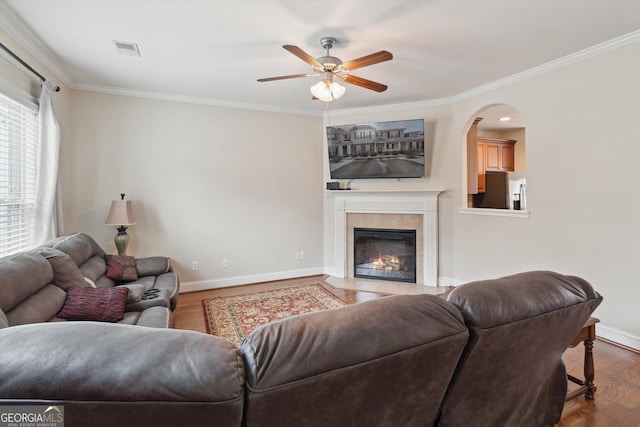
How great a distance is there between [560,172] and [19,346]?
401cm

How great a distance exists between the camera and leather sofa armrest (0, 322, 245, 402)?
2.06ft

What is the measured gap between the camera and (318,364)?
76cm

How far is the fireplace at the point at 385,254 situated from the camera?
15.1 feet

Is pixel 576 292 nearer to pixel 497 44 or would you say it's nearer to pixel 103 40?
pixel 497 44

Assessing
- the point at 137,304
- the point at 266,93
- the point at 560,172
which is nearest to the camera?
the point at 137,304

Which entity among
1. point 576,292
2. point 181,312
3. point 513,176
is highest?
point 513,176

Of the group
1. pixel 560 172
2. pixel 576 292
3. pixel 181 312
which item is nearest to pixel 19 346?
pixel 576 292

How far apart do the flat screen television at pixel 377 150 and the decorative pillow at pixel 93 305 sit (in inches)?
133

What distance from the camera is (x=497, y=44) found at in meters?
2.74

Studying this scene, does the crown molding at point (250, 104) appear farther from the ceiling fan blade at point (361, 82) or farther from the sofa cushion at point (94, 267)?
the sofa cushion at point (94, 267)

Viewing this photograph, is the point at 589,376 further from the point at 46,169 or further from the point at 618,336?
the point at 46,169

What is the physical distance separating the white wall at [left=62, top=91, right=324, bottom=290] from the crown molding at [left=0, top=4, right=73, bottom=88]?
614 mm

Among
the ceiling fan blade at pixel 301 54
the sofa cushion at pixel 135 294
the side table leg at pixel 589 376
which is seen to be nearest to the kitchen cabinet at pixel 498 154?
the side table leg at pixel 589 376

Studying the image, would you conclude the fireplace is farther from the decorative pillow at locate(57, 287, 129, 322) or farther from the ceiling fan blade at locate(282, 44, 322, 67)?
the decorative pillow at locate(57, 287, 129, 322)
